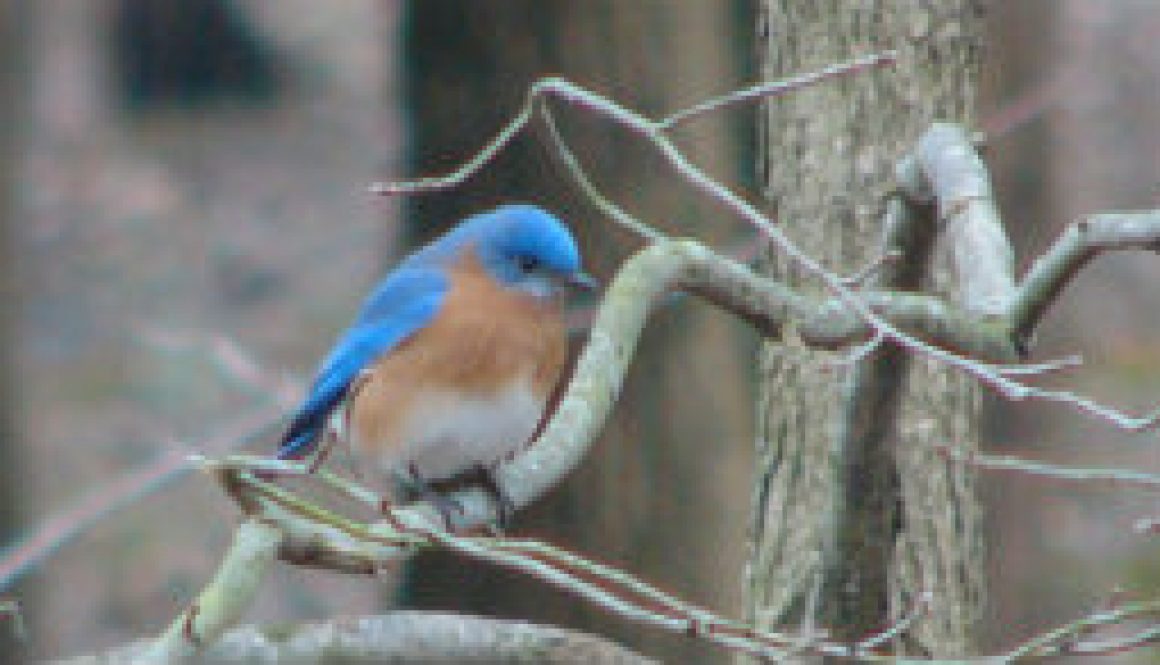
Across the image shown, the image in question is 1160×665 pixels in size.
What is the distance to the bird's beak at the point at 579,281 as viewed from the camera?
206 inches

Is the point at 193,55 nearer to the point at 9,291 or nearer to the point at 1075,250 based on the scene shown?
the point at 9,291

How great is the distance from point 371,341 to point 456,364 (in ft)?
0.94

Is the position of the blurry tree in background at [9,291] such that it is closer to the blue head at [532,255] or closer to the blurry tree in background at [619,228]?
the blurry tree in background at [619,228]

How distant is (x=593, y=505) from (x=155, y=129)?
43.9 feet

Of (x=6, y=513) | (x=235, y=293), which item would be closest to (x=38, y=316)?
(x=235, y=293)

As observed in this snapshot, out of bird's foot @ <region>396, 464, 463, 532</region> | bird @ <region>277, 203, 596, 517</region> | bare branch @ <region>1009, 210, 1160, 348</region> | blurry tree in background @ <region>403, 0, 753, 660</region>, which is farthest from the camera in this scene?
blurry tree in background @ <region>403, 0, 753, 660</region>

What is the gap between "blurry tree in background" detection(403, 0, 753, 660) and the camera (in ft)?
23.6

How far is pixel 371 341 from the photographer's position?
5.36m

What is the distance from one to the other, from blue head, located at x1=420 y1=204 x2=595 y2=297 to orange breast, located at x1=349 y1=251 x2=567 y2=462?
2.6 inches

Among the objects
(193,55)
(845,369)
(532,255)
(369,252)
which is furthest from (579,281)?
(193,55)

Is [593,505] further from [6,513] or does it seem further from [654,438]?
[6,513]

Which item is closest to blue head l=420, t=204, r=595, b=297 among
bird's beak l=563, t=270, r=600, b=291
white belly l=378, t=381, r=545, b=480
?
bird's beak l=563, t=270, r=600, b=291

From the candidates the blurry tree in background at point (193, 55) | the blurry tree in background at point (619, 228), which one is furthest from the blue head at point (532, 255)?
the blurry tree in background at point (193, 55)

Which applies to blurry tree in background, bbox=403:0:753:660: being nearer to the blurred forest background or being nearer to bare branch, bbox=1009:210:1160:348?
the blurred forest background
